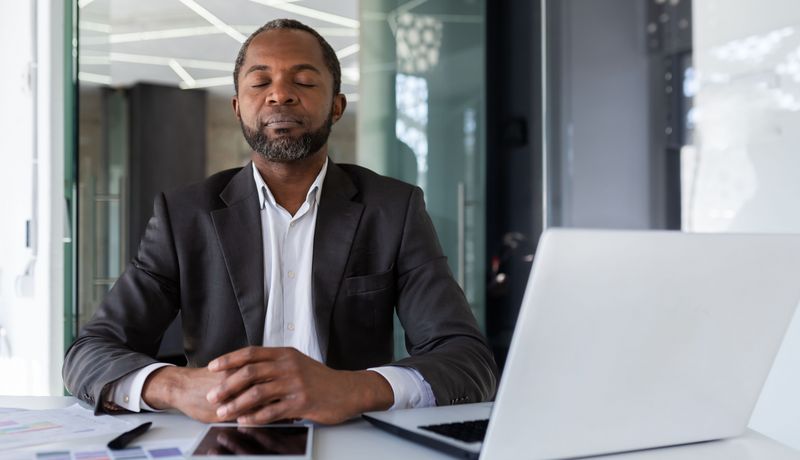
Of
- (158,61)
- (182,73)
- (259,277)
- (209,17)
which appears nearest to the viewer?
(259,277)

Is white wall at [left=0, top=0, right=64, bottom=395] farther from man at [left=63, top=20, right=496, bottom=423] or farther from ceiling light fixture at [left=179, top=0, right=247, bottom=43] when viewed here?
man at [left=63, top=20, right=496, bottom=423]

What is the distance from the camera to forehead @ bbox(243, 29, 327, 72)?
1.83m

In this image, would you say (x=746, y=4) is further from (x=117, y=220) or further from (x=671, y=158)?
(x=117, y=220)

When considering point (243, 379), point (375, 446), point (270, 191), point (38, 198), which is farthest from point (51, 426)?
point (38, 198)

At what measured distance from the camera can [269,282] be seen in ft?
5.81

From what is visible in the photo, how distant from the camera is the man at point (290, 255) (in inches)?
66.7

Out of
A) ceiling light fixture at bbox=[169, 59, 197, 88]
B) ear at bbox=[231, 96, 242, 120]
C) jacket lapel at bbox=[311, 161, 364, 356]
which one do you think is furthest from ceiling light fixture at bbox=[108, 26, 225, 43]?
jacket lapel at bbox=[311, 161, 364, 356]

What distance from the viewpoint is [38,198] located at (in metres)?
3.12

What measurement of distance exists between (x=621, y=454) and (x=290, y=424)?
0.44m

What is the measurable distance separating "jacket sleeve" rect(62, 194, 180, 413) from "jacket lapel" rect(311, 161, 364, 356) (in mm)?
310

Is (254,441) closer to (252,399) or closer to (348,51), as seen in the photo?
(252,399)

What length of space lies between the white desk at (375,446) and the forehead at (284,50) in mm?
943

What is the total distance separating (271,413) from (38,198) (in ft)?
7.86

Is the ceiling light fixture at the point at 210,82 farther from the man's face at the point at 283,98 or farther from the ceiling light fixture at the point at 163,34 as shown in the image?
the man's face at the point at 283,98
